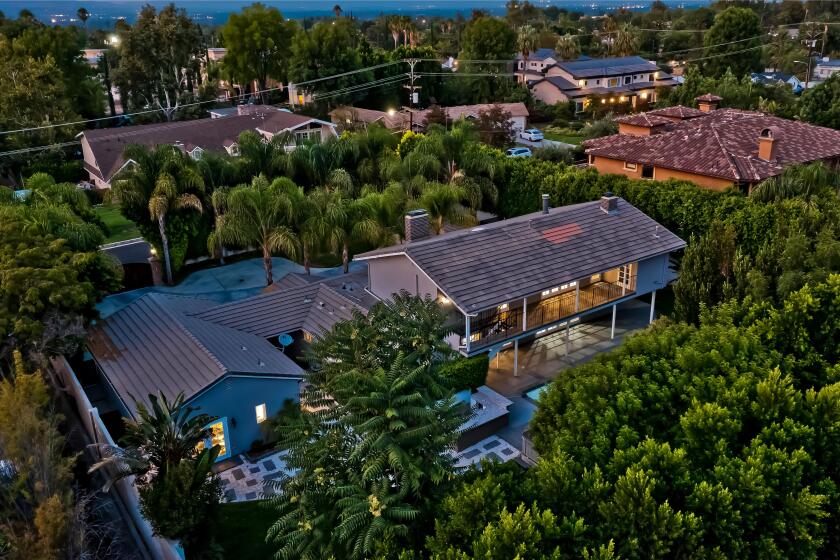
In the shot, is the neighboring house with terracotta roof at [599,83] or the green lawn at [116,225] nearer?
the green lawn at [116,225]

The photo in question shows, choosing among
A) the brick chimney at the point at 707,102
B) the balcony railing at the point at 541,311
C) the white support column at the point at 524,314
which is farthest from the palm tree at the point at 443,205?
the brick chimney at the point at 707,102

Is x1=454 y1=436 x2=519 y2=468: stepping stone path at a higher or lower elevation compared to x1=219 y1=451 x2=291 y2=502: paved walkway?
lower

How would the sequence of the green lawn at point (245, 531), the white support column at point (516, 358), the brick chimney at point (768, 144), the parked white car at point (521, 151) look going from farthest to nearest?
the parked white car at point (521, 151) → the brick chimney at point (768, 144) → the white support column at point (516, 358) → the green lawn at point (245, 531)

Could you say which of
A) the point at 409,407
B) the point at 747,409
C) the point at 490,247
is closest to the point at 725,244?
the point at 490,247

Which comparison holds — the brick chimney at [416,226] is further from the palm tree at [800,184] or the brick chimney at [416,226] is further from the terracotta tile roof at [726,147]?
the terracotta tile roof at [726,147]

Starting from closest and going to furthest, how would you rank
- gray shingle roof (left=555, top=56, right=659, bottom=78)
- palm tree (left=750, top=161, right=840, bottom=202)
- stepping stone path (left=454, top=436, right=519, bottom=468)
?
stepping stone path (left=454, top=436, right=519, bottom=468) < palm tree (left=750, top=161, right=840, bottom=202) < gray shingle roof (left=555, top=56, right=659, bottom=78)

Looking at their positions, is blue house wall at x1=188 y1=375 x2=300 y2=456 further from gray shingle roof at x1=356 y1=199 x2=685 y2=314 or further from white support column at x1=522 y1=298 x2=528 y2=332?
white support column at x1=522 y1=298 x2=528 y2=332

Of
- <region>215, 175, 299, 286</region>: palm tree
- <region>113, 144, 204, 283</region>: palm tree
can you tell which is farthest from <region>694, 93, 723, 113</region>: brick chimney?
<region>113, 144, 204, 283</region>: palm tree

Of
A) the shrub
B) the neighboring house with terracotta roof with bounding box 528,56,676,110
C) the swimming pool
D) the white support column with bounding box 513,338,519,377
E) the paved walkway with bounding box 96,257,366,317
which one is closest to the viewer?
the shrub
